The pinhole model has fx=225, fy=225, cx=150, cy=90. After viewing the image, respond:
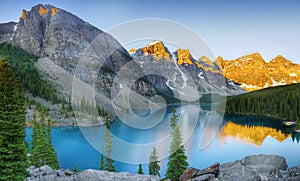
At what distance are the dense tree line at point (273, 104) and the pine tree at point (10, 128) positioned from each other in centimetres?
7795

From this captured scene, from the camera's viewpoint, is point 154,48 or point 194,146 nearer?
point 154,48

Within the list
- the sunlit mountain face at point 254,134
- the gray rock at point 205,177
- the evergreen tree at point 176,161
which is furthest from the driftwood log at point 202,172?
the sunlit mountain face at point 254,134

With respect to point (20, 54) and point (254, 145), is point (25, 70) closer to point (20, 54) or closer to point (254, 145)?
point (20, 54)

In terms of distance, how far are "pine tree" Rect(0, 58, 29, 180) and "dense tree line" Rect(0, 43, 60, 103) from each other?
64245mm

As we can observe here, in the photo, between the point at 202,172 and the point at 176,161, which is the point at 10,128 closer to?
the point at 202,172

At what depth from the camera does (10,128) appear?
481 inches

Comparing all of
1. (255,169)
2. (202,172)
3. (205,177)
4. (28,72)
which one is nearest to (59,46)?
(28,72)

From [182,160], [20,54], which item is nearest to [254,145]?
[182,160]

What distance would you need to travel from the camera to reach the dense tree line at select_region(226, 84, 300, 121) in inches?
2953

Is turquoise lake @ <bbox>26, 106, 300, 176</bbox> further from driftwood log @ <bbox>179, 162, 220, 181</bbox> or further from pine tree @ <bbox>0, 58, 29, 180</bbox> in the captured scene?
pine tree @ <bbox>0, 58, 29, 180</bbox>

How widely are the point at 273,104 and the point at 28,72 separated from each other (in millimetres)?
105014

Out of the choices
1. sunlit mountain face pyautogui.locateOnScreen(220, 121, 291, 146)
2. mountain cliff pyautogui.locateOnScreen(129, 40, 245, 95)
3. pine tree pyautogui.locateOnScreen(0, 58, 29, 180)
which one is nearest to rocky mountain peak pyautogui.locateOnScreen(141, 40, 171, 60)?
mountain cliff pyautogui.locateOnScreen(129, 40, 245, 95)

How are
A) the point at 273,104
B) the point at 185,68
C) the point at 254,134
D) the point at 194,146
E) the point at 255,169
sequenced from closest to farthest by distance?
1. the point at 255,169
2. the point at 185,68
3. the point at 194,146
4. the point at 254,134
5. the point at 273,104

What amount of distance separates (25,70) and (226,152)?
101m
